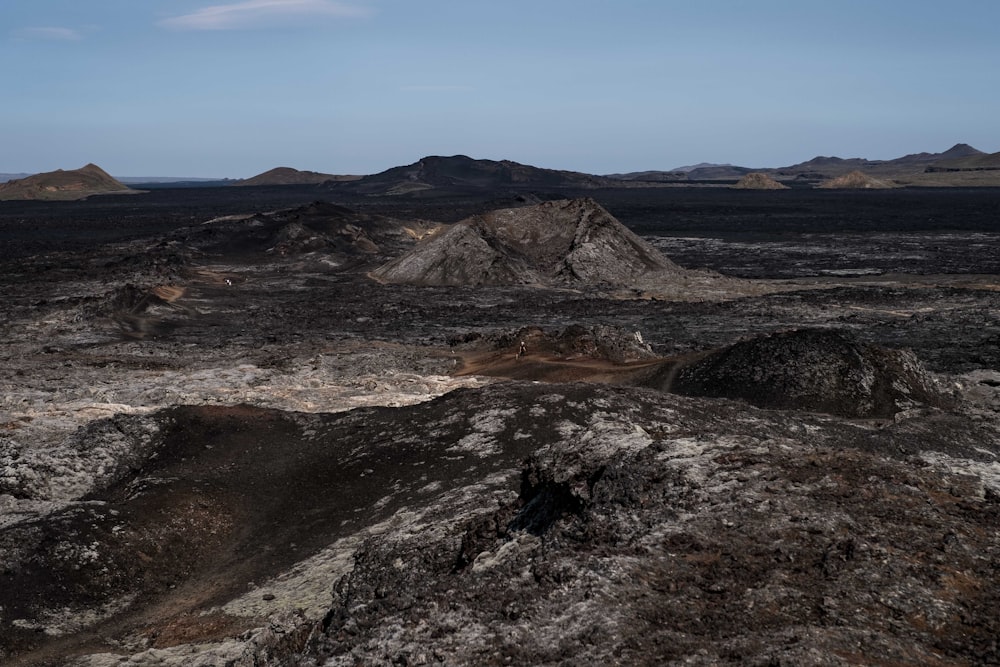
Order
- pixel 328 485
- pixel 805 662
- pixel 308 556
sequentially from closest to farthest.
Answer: pixel 805 662 < pixel 308 556 < pixel 328 485

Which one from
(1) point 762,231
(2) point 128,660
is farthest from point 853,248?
(2) point 128,660

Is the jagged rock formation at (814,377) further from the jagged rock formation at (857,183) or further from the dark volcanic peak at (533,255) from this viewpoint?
the jagged rock formation at (857,183)

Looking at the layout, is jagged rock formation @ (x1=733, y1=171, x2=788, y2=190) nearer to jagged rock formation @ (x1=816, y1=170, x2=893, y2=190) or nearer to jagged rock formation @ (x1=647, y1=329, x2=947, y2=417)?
jagged rock formation @ (x1=816, y1=170, x2=893, y2=190)

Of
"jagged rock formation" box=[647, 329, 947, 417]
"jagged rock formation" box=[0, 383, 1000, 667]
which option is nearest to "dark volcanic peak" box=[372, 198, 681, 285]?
"jagged rock formation" box=[647, 329, 947, 417]

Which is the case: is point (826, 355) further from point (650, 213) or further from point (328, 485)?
point (650, 213)

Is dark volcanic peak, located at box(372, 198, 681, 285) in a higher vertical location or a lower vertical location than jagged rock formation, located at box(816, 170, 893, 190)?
lower

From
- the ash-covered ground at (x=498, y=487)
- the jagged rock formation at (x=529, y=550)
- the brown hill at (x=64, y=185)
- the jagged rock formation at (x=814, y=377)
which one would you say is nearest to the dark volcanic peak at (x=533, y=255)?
the ash-covered ground at (x=498, y=487)
